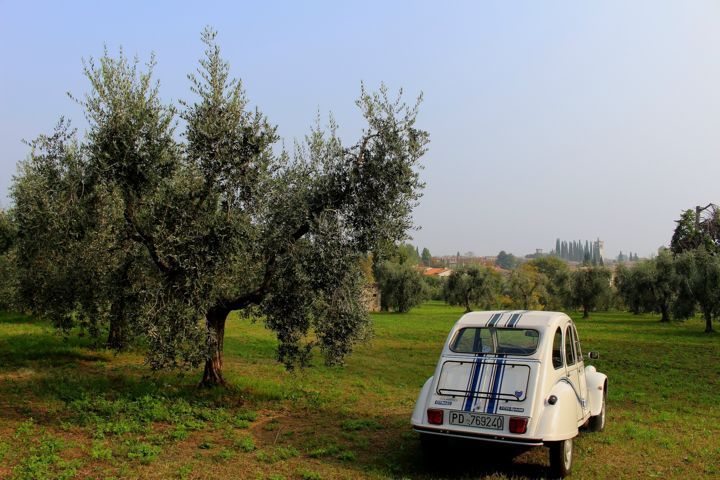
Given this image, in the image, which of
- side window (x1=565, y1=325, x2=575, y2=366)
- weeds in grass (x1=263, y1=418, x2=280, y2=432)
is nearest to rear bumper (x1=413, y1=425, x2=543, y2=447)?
side window (x1=565, y1=325, x2=575, y2=366)

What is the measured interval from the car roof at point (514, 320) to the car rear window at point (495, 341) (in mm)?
85

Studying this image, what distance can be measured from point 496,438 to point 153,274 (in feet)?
28.0

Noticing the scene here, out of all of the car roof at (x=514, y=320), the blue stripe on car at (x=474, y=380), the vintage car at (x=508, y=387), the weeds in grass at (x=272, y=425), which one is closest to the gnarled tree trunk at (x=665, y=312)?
the vintage car at (x=508, y=387)

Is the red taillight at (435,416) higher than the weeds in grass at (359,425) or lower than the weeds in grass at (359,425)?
higher

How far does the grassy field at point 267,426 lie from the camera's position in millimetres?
7812

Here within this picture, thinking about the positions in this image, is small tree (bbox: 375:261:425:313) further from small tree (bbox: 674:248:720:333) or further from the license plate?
the license plate

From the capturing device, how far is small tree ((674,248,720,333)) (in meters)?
40.1

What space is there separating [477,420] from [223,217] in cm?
636

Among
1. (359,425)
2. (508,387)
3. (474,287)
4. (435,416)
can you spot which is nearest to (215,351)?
(359,425)

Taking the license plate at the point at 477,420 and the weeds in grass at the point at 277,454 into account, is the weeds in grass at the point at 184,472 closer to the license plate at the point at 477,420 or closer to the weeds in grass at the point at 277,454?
the weeds in grass at the point at 277,454

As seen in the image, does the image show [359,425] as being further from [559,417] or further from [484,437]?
[559,417]

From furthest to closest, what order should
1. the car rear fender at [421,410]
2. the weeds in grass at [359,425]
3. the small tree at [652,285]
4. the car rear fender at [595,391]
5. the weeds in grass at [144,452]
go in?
the small tree at [652,285] < the weeds in grass at [359,425] < the car rear fender at [595,391] < the weeds in grass at [144,452] < the car rear fender at [421,410]

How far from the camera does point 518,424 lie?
7.04m

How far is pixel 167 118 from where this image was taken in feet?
35.0
